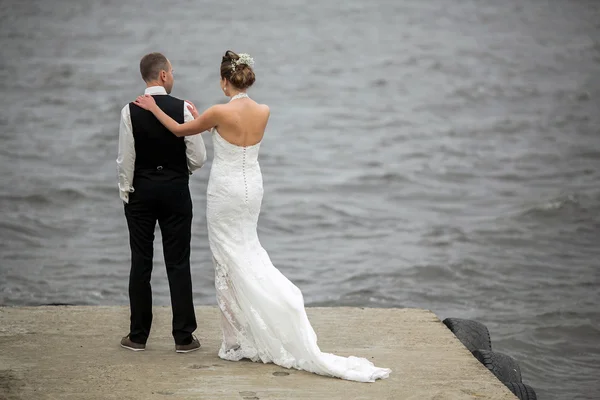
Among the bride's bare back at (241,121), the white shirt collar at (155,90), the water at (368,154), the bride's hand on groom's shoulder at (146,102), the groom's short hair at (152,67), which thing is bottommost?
the water at (368,154)

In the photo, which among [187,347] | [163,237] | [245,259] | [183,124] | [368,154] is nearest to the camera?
[183,124]

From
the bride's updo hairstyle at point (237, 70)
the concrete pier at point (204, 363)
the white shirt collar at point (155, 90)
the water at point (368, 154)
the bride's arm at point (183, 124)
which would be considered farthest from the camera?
the water at point (368, 154)

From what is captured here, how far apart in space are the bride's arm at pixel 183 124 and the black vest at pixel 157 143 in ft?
0.17

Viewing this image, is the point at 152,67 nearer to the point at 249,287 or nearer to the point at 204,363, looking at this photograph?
the point at 249,287

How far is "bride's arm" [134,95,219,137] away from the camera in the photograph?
5645 mm

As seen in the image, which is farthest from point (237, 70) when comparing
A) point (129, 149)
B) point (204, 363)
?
point (204, 363)

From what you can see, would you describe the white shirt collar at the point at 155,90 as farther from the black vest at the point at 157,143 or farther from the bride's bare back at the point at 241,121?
the bride's bare back at the point at 241,121

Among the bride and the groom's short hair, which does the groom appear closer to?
the groom's short hair

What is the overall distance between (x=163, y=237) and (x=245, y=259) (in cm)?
53

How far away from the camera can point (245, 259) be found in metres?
5.84

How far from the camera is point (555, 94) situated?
27609mm

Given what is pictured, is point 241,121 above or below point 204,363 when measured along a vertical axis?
above

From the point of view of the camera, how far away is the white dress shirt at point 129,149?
229 inches

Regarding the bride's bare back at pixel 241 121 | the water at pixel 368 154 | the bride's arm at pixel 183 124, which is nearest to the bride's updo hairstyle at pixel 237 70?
the bride's bare back at pixel 241 121
